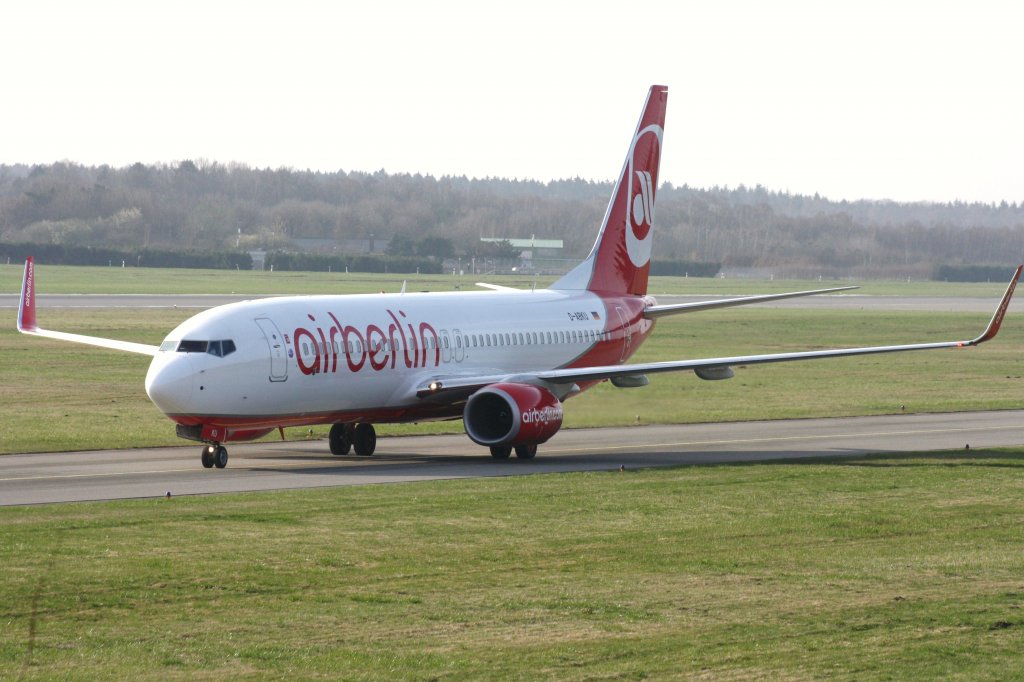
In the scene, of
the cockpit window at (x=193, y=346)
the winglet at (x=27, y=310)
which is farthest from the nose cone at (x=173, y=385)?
the winglet at (x=27, y=310)

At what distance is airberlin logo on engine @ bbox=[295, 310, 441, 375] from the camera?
33.9 metres

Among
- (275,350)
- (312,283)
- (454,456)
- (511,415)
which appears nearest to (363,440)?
(454,456)

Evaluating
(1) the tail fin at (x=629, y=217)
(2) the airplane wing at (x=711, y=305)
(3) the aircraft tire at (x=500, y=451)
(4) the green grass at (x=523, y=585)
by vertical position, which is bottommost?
(3) the aircraft tire at (x=500, y=451)

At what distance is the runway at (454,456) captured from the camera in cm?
2994

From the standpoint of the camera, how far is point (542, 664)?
15273mm

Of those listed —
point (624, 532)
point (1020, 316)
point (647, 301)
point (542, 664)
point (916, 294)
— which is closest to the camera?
point (542, 664)

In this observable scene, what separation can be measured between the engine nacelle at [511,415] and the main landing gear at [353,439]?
273cm

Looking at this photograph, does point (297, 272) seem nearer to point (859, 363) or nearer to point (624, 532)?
point (859, 363)

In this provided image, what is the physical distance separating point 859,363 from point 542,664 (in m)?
52.9

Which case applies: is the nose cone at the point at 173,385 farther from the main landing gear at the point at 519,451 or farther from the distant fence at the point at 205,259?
the distant fence at the point at 205,259

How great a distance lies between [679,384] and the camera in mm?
54469

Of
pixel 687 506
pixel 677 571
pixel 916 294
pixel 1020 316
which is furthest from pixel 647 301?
pixel 916 294

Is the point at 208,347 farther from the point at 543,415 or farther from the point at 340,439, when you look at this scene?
the point at 543,415

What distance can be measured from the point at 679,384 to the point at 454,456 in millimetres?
19553
